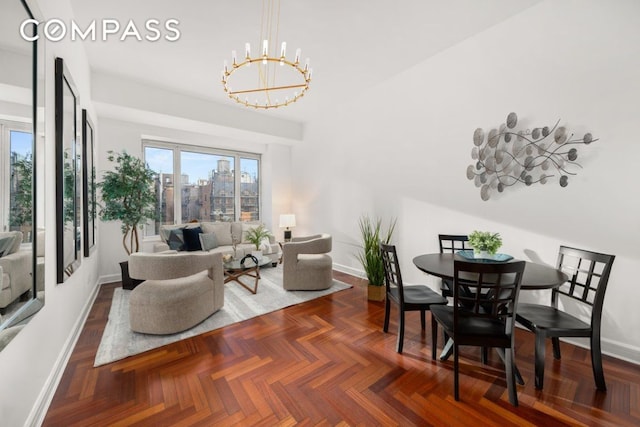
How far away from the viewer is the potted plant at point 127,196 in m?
3.83

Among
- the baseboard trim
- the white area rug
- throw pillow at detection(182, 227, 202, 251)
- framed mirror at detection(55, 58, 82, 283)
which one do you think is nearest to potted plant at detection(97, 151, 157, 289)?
throw pillow at detection(182, 227, 202, 251)

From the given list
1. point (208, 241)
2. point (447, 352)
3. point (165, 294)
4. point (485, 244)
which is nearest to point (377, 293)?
point (447, 352)

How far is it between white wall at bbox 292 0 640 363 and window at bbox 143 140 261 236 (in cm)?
306

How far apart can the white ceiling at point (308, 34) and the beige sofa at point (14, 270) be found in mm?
2426

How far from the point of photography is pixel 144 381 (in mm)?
1988

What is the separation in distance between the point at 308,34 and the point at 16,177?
2793 millimetres

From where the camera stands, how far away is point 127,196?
154 inches

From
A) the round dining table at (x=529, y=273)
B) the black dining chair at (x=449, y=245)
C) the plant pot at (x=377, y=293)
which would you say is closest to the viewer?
the round dining table at (x=529, y=273)

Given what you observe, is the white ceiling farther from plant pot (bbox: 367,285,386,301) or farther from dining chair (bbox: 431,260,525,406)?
plant pot (bbox: 367,285,386,301)

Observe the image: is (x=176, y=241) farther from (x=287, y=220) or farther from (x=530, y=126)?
(x=530, y=126)

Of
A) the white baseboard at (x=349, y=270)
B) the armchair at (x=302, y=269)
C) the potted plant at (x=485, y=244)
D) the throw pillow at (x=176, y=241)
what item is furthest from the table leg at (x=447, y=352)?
the throw pillow at (x=176, y=241)

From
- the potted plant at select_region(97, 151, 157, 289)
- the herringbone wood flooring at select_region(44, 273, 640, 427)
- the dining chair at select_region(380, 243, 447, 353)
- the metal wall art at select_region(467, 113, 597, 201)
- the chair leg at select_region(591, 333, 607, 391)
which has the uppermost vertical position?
the metal wall art at select_region(467, 113, 597, 201)

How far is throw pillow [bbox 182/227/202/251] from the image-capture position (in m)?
4.62

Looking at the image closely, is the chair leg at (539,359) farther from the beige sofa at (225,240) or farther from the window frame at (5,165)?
Result: the beige sofa at (225,240)
